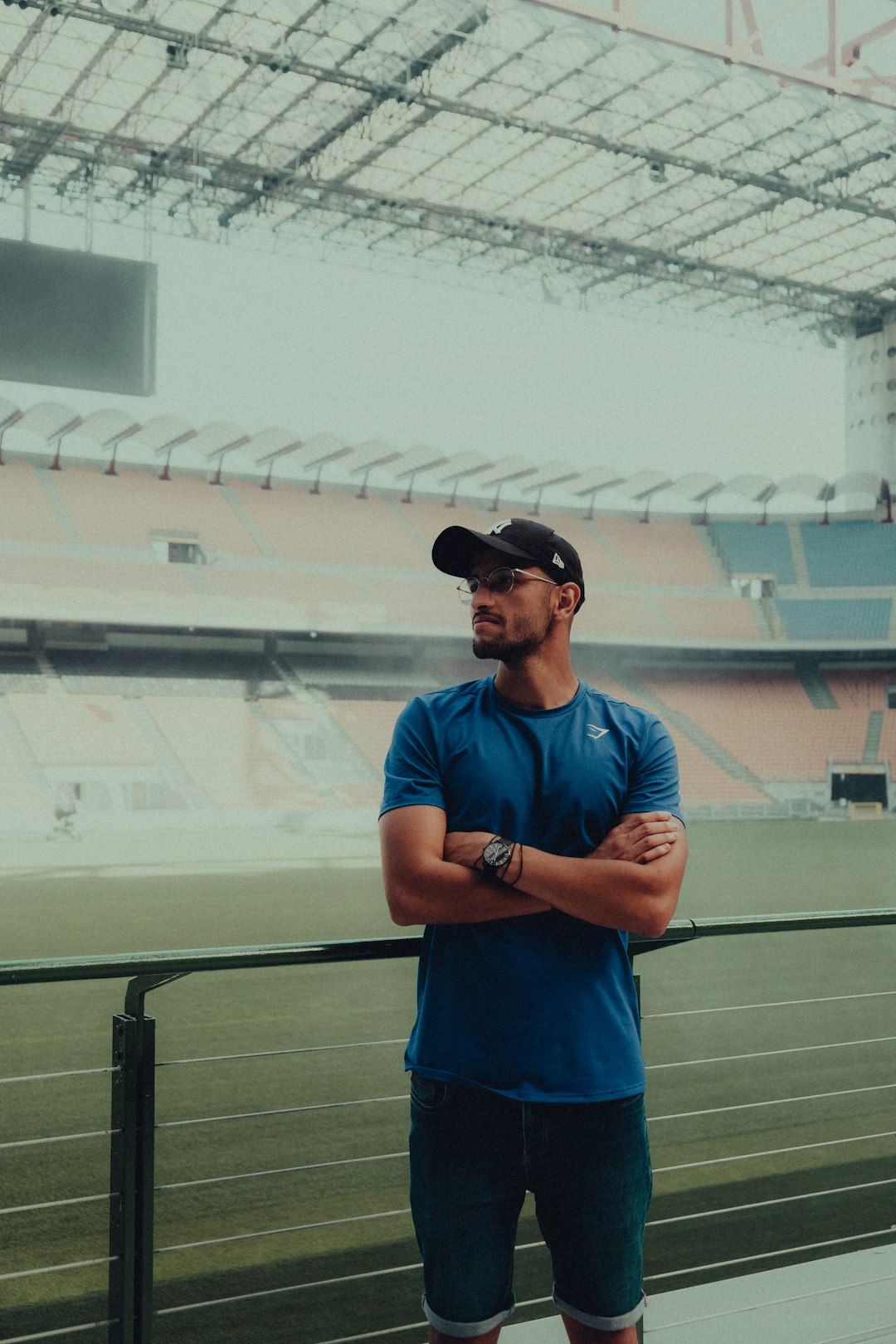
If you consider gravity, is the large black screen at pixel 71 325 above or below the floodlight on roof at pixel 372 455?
below

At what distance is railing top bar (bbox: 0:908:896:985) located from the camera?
1729 millimetres

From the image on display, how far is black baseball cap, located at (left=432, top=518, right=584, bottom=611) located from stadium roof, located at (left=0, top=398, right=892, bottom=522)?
2729cm

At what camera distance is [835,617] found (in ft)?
108

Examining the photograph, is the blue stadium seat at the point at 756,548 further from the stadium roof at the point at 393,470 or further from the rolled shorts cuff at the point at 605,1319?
the rolled shorts cuff at the point at 605,1319

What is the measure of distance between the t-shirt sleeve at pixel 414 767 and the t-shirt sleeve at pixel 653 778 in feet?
0.95

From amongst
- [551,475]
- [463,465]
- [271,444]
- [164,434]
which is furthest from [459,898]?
[551,475]

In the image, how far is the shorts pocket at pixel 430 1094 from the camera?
5.66ft

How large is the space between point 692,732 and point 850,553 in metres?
8.47

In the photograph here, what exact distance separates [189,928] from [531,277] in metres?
20.6

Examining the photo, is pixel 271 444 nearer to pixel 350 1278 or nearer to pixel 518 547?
pixel 350 1278

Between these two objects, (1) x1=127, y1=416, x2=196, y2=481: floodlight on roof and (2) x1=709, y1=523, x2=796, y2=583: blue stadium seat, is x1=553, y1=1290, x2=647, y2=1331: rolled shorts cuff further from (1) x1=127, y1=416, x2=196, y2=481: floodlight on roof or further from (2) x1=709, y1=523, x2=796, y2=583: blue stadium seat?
(2) x1=709, y1=523, x2=796, y2=583: blue stadium seat

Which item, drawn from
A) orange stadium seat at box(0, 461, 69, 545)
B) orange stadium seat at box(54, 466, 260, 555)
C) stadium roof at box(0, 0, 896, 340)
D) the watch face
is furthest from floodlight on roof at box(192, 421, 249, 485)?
the watch face

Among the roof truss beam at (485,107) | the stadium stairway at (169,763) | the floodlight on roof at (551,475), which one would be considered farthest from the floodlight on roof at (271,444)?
the stadium stairway at (169,763)

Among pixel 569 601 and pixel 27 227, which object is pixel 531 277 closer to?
pixel 27 227
